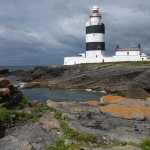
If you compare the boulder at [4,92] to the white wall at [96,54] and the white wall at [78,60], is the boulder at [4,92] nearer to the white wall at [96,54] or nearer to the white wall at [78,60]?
the white wall at [78,60]

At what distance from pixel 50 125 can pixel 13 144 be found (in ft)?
6.97

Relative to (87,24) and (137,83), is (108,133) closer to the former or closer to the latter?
(137,83)

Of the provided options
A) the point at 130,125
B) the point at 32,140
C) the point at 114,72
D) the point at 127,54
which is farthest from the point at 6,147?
the point at 127,54

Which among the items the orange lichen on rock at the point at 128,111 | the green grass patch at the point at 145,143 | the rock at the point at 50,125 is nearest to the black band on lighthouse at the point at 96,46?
the orange lichen on rock at the point at 128,111

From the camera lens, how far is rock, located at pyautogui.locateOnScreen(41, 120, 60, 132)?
47.7 feet

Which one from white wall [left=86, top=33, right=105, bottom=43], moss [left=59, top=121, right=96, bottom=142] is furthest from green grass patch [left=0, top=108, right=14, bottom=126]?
white wall [left=86, top=33, right=105, bottom=43]

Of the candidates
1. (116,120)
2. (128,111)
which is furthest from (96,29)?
(116,120)

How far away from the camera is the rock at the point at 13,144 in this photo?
12.8 meters

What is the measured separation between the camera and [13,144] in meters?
13.2

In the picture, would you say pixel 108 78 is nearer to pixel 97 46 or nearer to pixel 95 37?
pixel 97 46

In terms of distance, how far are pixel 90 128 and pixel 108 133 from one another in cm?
84

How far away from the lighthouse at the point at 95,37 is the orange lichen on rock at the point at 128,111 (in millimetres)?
60046

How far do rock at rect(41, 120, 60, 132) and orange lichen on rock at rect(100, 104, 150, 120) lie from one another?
2915mm

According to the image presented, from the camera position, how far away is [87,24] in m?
78.9
